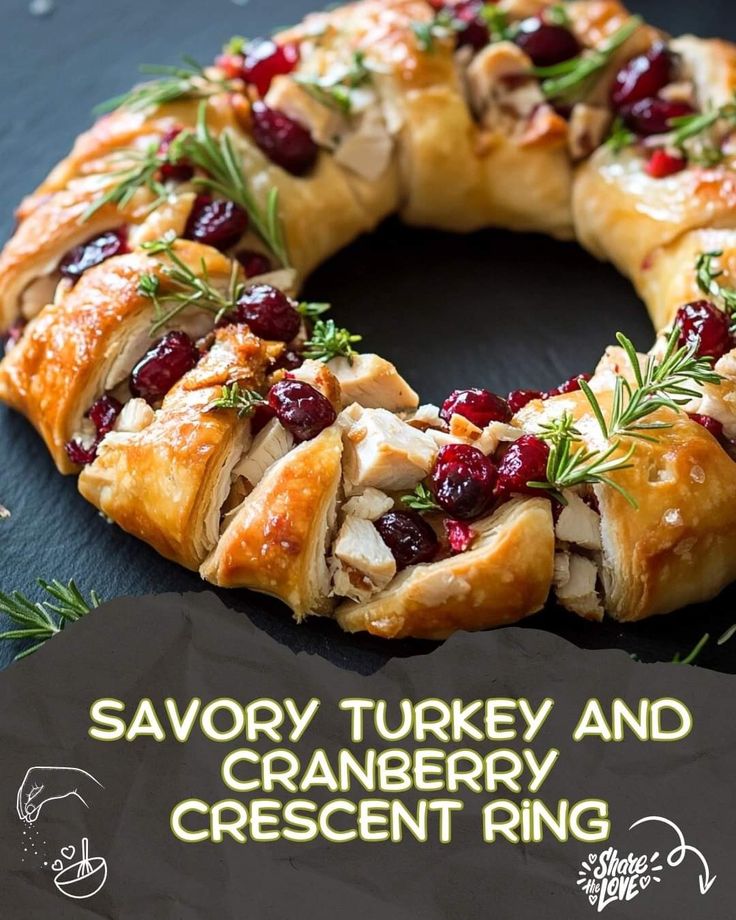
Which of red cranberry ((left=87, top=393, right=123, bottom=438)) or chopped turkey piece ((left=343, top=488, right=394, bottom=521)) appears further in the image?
red cranberry ((left=87, top=393, right=123, bottom=438))

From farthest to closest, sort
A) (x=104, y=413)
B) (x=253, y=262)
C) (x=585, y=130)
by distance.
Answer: (x=585, y=130)
(x=253, y=262)
(x=104, y=413)

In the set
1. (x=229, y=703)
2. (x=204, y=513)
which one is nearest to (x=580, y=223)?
(x=204, y=513)

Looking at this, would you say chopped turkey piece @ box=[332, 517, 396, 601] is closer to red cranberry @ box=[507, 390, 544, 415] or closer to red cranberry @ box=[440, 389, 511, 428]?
red cranberry @ box=[440, 389, 511, 428]

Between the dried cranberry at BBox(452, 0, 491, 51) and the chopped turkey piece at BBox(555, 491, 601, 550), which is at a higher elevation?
the dried cranberry at BBox(452, 0, 491, 51)

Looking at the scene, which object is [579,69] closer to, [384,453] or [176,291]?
[176,291]

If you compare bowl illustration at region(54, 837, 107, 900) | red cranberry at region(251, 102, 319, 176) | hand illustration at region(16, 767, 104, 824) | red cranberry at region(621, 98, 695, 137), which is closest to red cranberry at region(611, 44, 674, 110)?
red cranberry at region(621, 98, 695, 137)

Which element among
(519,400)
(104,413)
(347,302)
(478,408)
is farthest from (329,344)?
(347,302)

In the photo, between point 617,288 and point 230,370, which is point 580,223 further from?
point 230,370
